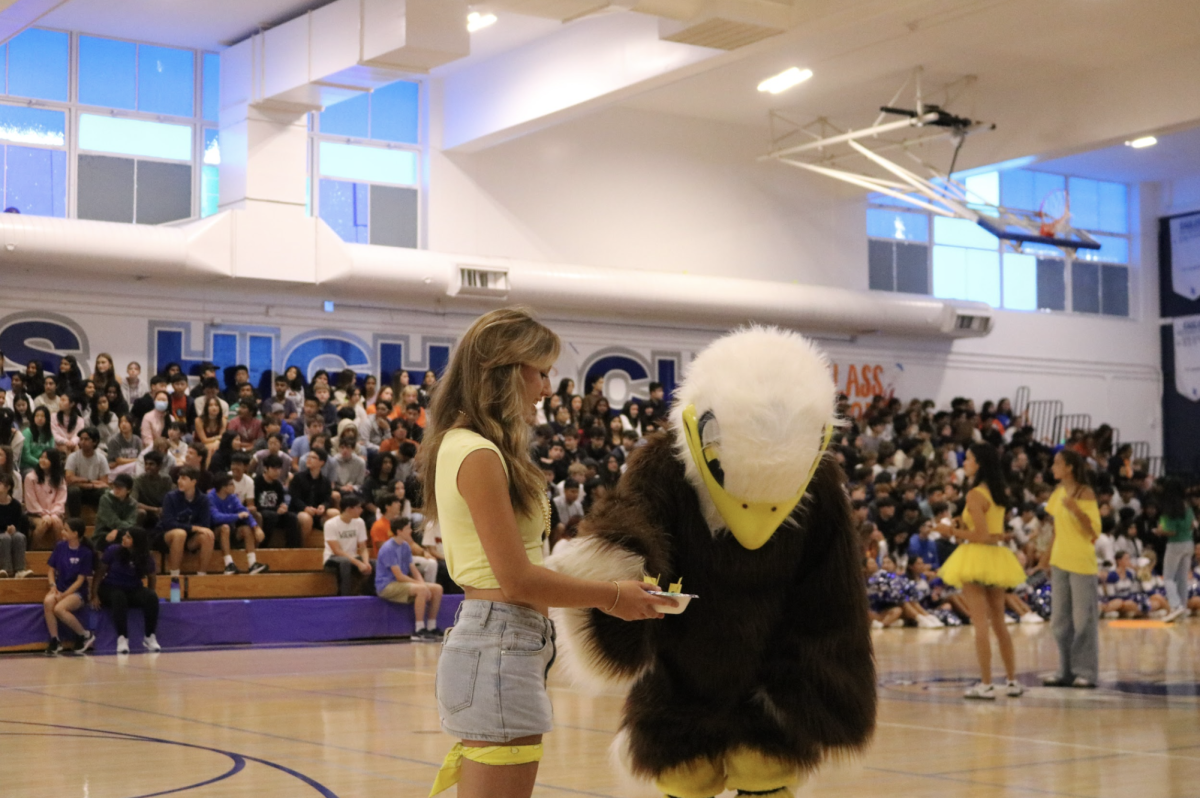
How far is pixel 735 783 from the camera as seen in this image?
3.22m

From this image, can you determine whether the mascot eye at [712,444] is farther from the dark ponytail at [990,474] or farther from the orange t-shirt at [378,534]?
the orange t-shirt at [378,534]

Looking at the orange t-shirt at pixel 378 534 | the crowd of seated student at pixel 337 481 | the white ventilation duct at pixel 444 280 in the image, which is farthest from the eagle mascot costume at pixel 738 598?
the white ventilation duct at pixel 444 280

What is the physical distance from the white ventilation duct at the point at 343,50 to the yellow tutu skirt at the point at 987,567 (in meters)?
8.35

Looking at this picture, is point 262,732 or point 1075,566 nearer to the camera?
point 262,732

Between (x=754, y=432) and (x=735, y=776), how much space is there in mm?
782

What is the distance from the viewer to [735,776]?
10.5ft

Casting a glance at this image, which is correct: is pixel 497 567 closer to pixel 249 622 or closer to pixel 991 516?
pixel 991 516

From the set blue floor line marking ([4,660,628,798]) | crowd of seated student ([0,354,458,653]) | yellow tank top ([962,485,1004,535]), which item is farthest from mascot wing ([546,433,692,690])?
crowd of seated student ([0,354,458,653])

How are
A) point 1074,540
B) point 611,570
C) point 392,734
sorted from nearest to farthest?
point 611,570 → point 392,734 → point 1074,540

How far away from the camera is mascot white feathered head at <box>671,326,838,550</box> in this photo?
322cm

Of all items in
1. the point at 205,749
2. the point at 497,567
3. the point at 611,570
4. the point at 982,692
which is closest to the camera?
the point at 497,567

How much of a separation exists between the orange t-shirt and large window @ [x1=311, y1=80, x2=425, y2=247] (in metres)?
6.17

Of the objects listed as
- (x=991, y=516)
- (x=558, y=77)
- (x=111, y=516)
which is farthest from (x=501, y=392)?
(x=558, y=77)

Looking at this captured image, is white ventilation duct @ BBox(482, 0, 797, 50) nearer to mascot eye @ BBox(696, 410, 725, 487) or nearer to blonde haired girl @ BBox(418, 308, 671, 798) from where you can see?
mascot eye @ BBox(696, 410, 725, 487)
